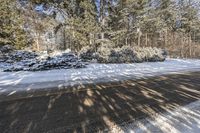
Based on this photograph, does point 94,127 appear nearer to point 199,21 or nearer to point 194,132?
point 194,132

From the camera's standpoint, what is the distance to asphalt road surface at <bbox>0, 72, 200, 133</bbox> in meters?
4.40

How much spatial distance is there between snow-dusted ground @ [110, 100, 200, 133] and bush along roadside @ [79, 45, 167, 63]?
47.1 ft

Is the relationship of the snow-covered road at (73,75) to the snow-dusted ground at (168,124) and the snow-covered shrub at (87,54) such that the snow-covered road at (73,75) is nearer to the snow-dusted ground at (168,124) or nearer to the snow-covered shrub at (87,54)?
the snow-dusted ground at (168,124)

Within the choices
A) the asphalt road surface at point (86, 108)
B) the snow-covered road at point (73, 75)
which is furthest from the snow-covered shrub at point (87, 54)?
the asphalt road surface at point (86, 108)

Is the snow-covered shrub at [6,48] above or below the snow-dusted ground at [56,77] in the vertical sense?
above

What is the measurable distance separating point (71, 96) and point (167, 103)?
3.03 meters

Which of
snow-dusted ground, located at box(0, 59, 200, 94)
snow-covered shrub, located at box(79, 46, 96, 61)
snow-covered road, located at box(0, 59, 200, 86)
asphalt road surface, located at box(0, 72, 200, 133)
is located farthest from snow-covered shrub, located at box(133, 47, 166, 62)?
asphalt road surface, located at box(0, 72, 200, 133)

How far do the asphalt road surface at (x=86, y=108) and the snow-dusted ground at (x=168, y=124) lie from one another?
0.75ft

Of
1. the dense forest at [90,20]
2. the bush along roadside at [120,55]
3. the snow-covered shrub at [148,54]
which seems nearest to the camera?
the bush along roadside at [120,55]

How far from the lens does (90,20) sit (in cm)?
2342

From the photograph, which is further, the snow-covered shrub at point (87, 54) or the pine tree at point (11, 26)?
the snow-covered shrub at point (87, 54)

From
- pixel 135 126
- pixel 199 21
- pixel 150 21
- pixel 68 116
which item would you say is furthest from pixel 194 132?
pixel 199 21

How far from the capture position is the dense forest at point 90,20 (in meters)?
21.5

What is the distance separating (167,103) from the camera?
6.26m
